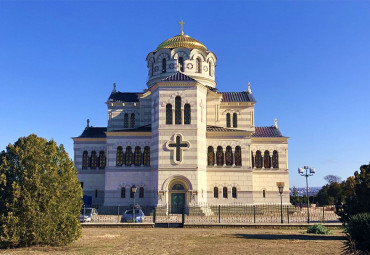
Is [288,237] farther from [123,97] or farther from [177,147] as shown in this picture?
[123,97]

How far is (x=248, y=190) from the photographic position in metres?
34.3

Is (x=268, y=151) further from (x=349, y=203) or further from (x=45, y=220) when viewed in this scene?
(x=45, y=220)

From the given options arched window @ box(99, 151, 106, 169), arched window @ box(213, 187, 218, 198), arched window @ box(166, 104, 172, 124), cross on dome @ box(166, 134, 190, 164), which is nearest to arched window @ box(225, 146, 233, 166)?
arched window @ box(213, 187, 218, 198)

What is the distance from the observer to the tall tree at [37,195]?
14438mm

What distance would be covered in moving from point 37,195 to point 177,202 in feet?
61.4

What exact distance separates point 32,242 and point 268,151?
28484 millimetres

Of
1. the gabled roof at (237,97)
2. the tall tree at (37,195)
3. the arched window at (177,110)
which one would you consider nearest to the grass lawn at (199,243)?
the tall tree at (37,195)

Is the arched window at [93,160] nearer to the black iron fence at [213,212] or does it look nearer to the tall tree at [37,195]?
the black iron fence at [213,212]

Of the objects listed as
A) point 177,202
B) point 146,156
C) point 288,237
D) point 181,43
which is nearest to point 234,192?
point 177,202

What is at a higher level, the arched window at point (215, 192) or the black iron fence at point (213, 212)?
the arched window at point (215, 192)

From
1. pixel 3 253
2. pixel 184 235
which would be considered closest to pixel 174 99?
pixel 184 235

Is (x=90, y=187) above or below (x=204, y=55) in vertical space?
below

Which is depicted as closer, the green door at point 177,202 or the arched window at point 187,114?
the green door at point 177,202

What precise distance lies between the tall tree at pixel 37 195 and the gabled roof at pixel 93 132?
23.6m
